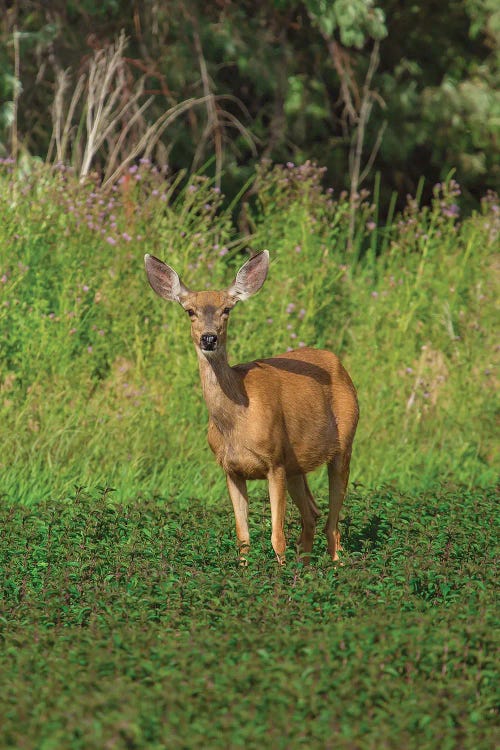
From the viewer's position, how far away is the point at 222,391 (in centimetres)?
739

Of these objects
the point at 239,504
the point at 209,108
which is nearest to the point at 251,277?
the point at 239,504

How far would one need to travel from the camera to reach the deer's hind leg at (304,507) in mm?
7914

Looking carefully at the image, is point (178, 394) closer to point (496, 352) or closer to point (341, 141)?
point (496, 352)

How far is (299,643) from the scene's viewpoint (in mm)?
5562

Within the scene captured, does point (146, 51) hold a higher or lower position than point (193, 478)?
higher

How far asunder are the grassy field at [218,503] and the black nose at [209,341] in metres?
1.09

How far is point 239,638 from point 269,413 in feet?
6.56

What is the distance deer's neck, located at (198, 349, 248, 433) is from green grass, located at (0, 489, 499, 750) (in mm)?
717

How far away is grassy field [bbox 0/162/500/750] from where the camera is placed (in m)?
5.08

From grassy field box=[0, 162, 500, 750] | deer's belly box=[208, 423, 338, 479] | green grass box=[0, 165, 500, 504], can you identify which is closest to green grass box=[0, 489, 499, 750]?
grassy field box=[0, 162, 500, 750]

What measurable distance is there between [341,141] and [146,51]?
339 cm

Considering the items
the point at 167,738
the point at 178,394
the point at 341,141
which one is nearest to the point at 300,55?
the point at 341,141

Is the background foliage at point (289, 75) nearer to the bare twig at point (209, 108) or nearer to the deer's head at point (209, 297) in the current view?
the bare twig at point (209, 108)

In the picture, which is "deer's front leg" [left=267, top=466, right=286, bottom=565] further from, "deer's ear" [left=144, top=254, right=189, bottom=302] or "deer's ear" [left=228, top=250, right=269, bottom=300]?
"deer's ear" [left=144, top=254, right=189, bottom=302]
